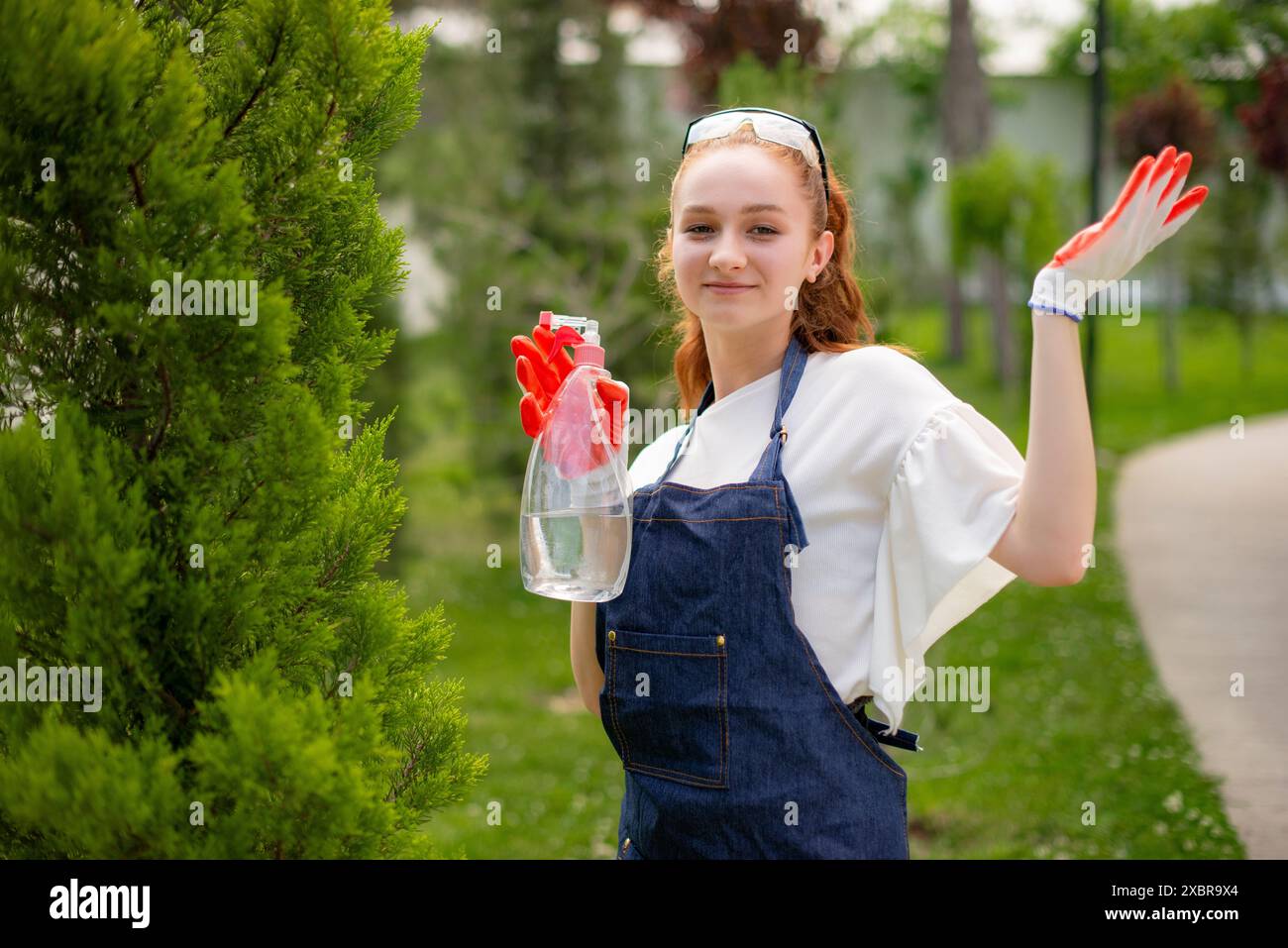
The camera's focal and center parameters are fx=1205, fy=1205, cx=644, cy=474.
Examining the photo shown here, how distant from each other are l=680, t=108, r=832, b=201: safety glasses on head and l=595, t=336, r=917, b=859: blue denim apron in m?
0.51

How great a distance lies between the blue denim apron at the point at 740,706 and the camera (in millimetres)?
2037

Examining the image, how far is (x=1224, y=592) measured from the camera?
9625 mm

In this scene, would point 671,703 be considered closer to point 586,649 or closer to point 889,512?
point 586,649

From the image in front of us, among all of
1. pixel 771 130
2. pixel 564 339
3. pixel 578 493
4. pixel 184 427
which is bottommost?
pixel 578 493

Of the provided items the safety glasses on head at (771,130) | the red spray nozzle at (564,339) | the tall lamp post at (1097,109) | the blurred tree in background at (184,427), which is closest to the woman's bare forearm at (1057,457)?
the safety glasses on head at (771,130)

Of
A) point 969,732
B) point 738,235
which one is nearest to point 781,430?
point 738,235

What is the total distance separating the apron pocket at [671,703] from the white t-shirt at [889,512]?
0.19 metres

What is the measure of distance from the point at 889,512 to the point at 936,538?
0.14 metres

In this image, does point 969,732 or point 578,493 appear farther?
point 969,732

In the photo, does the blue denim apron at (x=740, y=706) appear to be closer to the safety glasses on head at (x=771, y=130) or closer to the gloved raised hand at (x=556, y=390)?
the gloved raised hand at (x=556, y=390)

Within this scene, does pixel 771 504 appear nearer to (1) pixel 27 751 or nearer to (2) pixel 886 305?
(1) pixel 27 751

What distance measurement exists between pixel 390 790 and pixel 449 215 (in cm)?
964

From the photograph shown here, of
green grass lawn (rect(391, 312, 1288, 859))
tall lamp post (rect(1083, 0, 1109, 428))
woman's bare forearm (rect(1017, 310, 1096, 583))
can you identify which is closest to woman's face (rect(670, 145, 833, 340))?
woman's bare forearm (rect(1017, 310, 1096, 583))

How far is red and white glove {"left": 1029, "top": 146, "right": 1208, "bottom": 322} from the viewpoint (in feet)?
5.74
